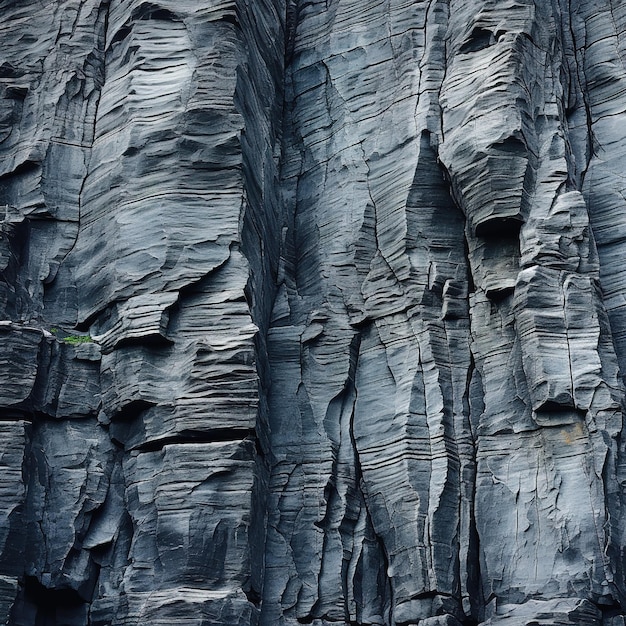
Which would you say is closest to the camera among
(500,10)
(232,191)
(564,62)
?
(232,191)

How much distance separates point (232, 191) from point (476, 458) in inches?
215

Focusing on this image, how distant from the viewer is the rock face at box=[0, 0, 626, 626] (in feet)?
52.3

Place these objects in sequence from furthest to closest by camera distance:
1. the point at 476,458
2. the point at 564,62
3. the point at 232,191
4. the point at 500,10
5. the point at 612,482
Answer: the point at 564,62 → the point at 500,10 → the point at 232,191 → the point at 476,458 → the point at 612,482

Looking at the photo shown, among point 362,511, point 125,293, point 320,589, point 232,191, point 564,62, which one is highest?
point 564,62

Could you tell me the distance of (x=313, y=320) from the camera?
18.7 metres

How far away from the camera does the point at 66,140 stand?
20000mm

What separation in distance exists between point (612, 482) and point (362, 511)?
11.7ft

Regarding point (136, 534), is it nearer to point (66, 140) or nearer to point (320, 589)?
point (320, 589)

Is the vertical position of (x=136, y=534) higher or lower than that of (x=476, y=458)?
lower

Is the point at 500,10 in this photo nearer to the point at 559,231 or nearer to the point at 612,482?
the point at 559,231

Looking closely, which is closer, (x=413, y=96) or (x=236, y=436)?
(x=236, y=436)

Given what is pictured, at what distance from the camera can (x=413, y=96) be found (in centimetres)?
2017

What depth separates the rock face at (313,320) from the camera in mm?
15930

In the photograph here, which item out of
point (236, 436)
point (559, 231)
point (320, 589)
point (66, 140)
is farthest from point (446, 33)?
point (320, 589)
